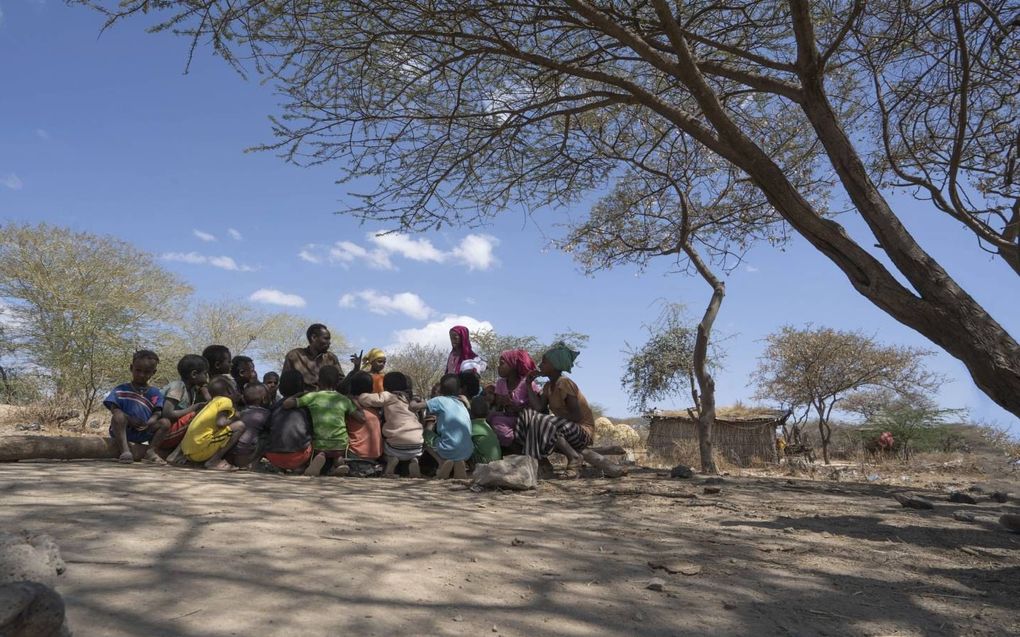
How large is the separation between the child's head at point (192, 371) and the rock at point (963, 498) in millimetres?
7372

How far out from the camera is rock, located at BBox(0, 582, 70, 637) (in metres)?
1.55

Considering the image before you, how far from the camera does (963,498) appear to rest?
19.6ft

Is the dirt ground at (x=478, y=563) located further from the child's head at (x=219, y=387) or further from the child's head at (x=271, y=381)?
the child's head at (x=271, y=381)

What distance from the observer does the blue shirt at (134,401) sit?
626cm

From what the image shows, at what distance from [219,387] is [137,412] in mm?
773

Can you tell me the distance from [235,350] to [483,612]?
3187 centimetres

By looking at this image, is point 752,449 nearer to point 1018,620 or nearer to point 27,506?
point 1018,620

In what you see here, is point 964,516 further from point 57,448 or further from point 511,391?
point 57,448

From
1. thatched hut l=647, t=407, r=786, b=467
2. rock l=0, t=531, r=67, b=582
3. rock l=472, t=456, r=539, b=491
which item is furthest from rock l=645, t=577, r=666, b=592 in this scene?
thatched hut l=647, t=407, r=786, b=467

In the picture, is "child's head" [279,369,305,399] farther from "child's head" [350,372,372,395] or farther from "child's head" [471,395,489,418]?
"child's head" [471,395,489,418]

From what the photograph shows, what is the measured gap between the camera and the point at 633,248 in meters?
11.0

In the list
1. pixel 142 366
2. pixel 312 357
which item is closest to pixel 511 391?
pixel 312 357

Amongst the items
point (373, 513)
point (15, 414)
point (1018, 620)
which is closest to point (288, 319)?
point (15, 414)

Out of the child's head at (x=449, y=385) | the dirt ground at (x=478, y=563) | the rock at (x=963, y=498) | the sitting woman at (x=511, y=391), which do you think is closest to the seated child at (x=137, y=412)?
the dirt ground at (x=478, y=563)
